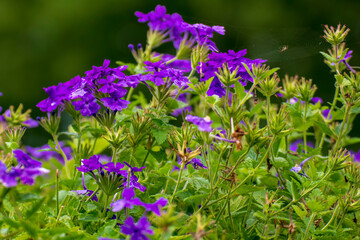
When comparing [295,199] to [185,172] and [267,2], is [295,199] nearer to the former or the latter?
[185,172]

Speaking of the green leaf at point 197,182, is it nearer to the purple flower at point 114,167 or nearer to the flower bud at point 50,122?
the purple flower at point 114,167

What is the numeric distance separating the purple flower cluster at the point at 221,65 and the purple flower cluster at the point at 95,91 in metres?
0.19

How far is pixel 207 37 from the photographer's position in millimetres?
1524

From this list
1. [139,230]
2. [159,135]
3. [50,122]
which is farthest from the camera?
[50,122]

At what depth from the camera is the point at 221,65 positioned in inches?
52.7

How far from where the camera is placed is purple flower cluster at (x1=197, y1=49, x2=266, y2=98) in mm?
1329

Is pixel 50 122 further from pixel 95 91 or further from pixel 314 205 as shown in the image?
pixel 314 205

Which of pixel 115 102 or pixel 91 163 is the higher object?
pixel 115 102

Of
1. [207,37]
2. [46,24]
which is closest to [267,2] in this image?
[46,24]

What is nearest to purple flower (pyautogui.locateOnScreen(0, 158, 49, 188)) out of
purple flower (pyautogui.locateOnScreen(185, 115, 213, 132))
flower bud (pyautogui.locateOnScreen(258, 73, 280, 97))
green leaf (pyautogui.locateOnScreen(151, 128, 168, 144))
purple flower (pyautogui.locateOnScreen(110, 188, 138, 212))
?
purple flower (pyautogui.locateOnScreen(110, 188, 138, 212))

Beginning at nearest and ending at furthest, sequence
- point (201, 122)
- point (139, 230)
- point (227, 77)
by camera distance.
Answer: point (139, 230) < point (201, 122) < point (227, 77)

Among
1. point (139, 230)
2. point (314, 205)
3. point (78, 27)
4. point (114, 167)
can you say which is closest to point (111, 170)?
point (114, 167)

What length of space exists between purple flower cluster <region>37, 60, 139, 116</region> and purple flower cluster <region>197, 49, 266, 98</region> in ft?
0.64

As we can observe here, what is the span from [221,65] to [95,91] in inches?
13.4
